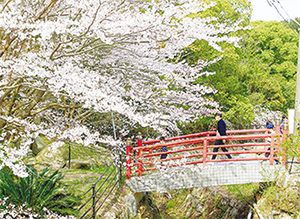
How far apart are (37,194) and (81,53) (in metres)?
3.34

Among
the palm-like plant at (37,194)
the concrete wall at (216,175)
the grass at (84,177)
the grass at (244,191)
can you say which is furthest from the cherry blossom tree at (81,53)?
the grass at (244,191)

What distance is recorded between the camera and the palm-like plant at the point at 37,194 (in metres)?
5.87

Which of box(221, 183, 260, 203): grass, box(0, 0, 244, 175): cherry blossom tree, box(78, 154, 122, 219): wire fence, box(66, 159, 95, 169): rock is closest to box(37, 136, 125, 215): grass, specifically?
box(78, 154, 122, 219): wire fence

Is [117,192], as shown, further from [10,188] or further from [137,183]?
[10,188]

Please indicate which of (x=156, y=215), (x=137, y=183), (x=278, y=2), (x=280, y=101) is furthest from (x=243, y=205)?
(x=280, y=101)

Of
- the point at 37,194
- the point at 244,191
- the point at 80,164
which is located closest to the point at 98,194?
the point at 37,194

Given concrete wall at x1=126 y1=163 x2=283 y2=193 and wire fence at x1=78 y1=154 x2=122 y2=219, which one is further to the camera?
concrete wall at x1=126 y1=163 x2=283 y2=193

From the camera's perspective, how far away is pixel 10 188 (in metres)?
6.00

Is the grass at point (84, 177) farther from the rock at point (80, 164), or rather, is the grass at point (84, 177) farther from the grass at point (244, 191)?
the grass at point (244, 191)

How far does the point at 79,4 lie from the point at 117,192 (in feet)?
18.5

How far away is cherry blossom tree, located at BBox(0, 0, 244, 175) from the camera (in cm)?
494

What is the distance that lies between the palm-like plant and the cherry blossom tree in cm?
42

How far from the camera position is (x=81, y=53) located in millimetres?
5590

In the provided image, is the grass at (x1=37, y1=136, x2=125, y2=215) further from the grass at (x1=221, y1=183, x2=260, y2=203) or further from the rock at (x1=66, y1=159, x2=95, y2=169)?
the grass at (x1=221, y1=183, x2=260, y2=203)
